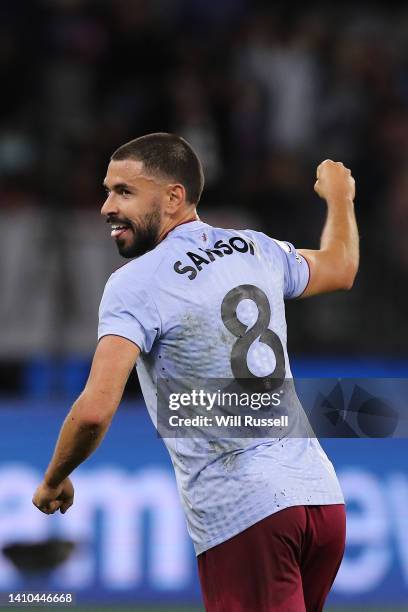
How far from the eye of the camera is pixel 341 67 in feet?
37.2

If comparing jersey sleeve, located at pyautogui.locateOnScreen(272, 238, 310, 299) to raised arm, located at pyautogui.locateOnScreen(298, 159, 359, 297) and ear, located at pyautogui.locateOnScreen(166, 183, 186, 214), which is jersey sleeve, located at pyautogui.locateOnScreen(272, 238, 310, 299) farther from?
ear, located at pyautogui.locateOnScreen(166, 183, 186, 214)

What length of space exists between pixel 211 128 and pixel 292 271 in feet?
20.8

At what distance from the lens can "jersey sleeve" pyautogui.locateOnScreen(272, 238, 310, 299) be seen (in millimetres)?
4438

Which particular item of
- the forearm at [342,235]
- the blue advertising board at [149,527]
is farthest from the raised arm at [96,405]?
the blue advertising board at [149,527]

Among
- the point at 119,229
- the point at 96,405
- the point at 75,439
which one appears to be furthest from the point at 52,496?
the point at 119,229

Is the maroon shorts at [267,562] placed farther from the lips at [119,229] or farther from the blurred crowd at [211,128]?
the blurred crowd at [211,128]

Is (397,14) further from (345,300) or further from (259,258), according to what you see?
(259,258)

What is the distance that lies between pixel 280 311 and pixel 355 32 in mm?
8386

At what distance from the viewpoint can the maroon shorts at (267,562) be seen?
3873 mm

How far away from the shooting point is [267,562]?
3.88m

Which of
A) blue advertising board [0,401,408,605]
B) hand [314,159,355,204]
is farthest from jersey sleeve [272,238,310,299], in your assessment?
blue advertising board [0,401,408,605]

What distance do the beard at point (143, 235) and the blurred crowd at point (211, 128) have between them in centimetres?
564

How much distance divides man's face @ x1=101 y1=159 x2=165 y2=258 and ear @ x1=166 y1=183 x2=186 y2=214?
39 millimetres

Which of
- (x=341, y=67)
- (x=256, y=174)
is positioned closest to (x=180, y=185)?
(x=256, y=174)
